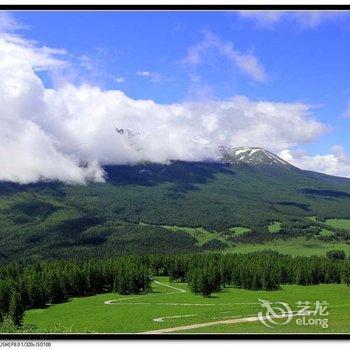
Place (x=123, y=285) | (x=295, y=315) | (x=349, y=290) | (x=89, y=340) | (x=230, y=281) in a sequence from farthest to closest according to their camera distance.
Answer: (x=230, y=281) < (x=123, y=285) < (x=349, y=290) < (x=295, y=315) < (x=89, y=340)

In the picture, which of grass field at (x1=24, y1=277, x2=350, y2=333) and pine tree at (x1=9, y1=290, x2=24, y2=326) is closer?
grass field at (x1=24, y1=277, x2=350, y2=333)

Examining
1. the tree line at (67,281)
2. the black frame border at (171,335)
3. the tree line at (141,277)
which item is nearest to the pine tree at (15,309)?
the tree line at (67,281)

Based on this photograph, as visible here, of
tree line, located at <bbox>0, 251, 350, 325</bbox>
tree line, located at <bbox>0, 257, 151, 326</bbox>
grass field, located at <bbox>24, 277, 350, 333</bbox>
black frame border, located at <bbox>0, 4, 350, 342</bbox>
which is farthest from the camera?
tree line, located at <bbox>0, 251, 350, 325</bbox>

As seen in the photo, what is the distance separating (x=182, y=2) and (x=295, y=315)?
62.4 ft

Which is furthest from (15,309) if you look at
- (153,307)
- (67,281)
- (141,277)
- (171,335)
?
(171,335)

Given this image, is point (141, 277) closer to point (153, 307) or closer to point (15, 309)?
point (153, 307)

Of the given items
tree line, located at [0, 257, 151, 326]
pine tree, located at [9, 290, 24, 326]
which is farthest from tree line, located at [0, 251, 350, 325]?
pine tree, located at [9, 290, 24, 326]

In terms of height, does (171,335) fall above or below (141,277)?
above

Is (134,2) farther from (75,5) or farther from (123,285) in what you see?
(123,285)

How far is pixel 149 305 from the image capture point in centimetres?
8188

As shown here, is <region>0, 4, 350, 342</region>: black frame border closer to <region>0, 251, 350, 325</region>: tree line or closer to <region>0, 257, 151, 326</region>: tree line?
<region>0, 257, 151, 326</region>: tree line

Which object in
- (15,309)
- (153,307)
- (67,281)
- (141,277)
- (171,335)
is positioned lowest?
(153,307)

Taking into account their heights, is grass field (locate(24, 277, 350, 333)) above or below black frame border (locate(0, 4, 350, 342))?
below
